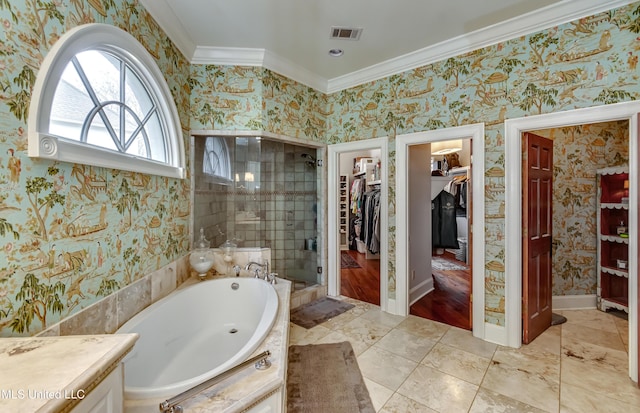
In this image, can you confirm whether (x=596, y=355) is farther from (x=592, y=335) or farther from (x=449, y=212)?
(x=449, y=212)

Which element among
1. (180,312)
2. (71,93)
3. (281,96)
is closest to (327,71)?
(281,96)

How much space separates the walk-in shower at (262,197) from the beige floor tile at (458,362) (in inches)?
64.8

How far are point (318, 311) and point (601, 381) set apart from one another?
2229 mm

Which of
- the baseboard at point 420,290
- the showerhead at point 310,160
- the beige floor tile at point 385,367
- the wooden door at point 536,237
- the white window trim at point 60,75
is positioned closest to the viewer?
the white window trim at point 60,75

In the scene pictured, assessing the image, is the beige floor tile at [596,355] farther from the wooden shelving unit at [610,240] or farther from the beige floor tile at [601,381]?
the wooden shelving unit at [610,240]

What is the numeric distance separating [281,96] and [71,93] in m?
1.82

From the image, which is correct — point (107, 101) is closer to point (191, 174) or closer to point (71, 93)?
point (71, 93)

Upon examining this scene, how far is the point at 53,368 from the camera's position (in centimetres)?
68

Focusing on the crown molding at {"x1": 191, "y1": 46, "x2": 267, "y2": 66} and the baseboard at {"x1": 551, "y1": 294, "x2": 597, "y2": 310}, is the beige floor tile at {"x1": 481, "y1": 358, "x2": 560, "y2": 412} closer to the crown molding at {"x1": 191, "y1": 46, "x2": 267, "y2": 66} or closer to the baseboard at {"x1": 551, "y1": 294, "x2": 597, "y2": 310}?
the baseboard at {"x1": 551, "y1": 294, "x2": 597, "y2": 310}

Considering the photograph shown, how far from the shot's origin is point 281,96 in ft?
9.50

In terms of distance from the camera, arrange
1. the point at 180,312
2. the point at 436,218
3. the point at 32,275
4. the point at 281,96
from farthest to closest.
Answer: the point at 436,218
the point at 281,96
the point at 180,312
the point at 32,275

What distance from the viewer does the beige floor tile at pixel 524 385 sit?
1.67m

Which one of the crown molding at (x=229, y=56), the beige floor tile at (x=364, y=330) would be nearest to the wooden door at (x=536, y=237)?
the beige floor tile at (x=364, y=330)

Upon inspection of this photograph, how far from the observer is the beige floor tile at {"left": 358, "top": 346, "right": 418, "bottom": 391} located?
1.87m
